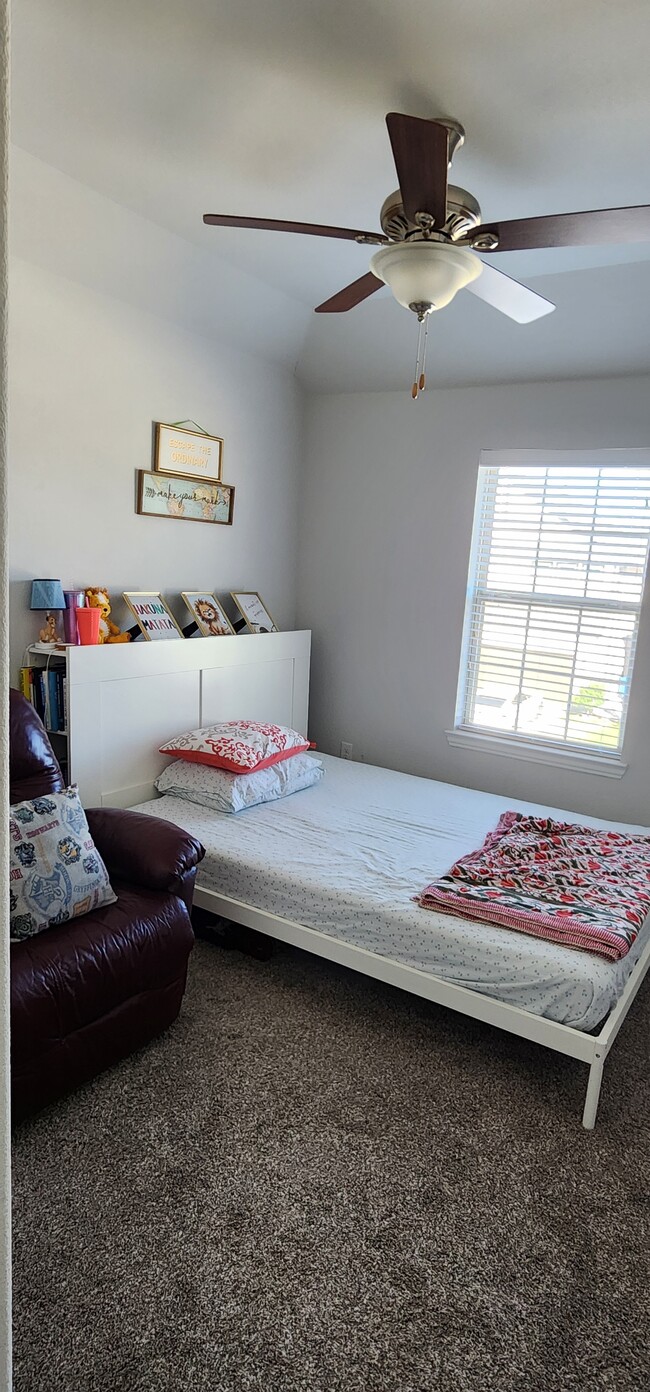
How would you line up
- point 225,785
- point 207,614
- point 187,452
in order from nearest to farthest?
point 225,785, point 187,452, point 207,614

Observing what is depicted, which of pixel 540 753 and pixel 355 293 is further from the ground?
pixel 355 293

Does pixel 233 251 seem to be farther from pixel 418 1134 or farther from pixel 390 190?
pixel 418 1134

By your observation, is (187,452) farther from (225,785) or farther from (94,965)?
(94,965)

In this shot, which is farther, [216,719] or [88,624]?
[216,719]

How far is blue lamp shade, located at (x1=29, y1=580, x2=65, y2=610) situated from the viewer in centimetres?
296

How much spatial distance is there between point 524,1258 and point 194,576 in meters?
3.09

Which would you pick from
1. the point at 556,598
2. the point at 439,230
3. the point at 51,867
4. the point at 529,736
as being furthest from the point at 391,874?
the point at 439,230

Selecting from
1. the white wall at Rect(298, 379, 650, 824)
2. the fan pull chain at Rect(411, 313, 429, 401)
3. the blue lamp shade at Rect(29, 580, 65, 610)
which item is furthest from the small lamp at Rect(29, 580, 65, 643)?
the white wall at Rect(298, 379, 650, 824)

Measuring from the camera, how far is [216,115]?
2.14m

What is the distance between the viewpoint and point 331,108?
2074 millimetres

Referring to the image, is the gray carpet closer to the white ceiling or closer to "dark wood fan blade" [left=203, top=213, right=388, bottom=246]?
"dark wood fan blade" [left=203, top=213, right=388, bottom=246]

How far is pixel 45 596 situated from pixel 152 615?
610 millimetres

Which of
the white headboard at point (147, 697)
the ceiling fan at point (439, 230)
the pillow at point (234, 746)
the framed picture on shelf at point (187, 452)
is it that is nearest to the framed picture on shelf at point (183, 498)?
the framed picture on shelf at point (187, 452)

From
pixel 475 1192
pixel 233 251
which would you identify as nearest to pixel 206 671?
pixel 233 251
